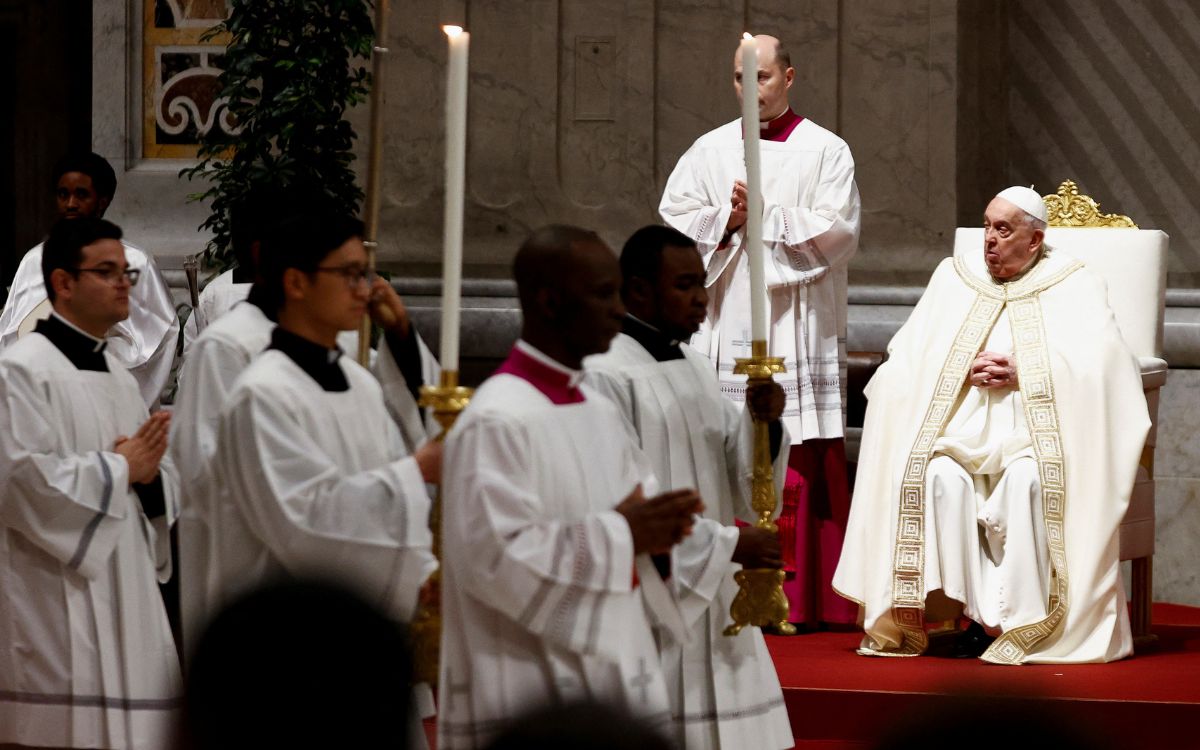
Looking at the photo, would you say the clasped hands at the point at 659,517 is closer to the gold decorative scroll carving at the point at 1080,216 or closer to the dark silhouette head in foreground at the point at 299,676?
the dark silhouette head in foreground at the point at 299,676

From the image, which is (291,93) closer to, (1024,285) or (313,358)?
(1024,285)

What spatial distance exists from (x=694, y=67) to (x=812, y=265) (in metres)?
1.90

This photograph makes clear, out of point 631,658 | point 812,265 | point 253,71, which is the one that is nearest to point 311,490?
point 631,658

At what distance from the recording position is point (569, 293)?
344 centimetres

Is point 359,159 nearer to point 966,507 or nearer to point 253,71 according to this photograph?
point 253,71

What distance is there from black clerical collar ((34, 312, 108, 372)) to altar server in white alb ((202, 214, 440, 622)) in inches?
43.5

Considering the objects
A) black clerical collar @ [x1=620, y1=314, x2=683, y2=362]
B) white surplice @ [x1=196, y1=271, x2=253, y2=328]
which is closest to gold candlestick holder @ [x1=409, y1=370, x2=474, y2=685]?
black clerical collar @ [x1=620, y1=314, x2=683, y2=362]

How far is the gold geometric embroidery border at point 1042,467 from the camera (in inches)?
256

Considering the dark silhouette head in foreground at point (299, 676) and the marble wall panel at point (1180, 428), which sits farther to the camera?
the marble wall panel at point (1180, 428)

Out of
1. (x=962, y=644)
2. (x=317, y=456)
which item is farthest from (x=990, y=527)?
(x=317, y=456)

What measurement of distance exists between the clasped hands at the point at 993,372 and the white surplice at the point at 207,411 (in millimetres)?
2887

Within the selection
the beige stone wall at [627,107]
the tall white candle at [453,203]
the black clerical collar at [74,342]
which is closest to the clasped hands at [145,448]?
the black clerical collar at [74,342]

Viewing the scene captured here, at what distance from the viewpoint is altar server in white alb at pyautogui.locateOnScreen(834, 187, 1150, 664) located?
6.57 metres

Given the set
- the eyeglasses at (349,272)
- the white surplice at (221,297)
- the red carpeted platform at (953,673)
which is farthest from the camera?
the white surplice at (221,297)
